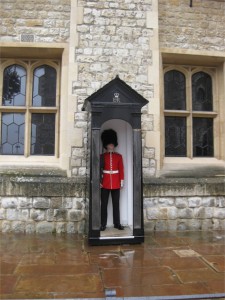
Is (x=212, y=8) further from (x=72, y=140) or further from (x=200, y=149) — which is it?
(x=72, y=140)

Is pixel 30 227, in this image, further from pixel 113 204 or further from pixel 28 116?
pixel 28 116

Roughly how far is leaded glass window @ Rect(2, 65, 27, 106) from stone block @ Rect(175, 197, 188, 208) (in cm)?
347

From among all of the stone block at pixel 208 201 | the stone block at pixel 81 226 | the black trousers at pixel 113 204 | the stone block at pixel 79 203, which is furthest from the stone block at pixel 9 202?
the stone block at pixel 208 201

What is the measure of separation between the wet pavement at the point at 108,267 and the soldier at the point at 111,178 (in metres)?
0.59

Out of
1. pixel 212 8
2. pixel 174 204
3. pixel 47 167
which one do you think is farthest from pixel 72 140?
pixel 212 8

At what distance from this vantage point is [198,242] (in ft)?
17.0

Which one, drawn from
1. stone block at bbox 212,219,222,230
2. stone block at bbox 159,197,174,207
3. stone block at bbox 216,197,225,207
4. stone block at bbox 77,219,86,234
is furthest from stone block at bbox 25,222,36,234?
stone block at bbox 216,197,225,207

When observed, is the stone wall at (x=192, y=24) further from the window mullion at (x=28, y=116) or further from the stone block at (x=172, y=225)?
Result: the stone block at (x=172, y=225)

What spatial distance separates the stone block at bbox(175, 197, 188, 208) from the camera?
237 inches

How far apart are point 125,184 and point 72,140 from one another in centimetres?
124

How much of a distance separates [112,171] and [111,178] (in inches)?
4.6

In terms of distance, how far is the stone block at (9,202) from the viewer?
5.73 metres

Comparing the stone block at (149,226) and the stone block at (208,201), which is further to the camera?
the stone block at (208,201)

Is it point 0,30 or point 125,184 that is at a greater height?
point 0,30
